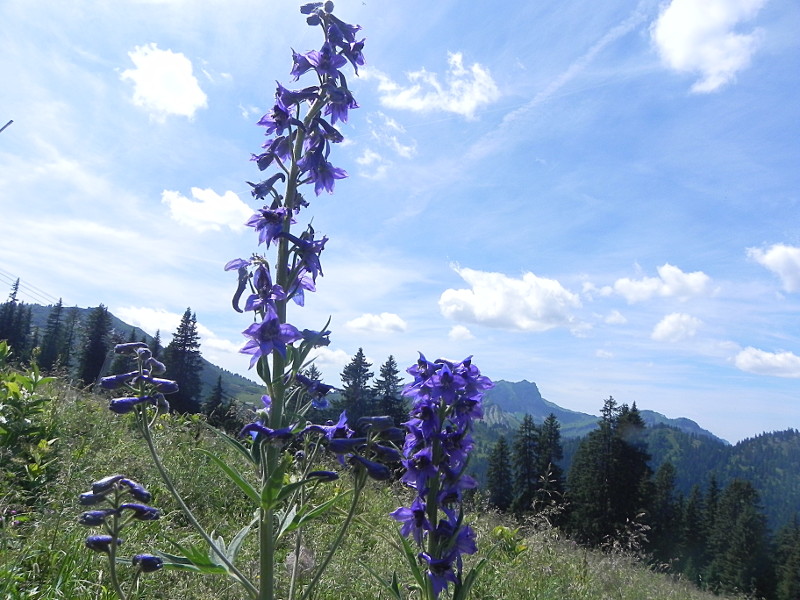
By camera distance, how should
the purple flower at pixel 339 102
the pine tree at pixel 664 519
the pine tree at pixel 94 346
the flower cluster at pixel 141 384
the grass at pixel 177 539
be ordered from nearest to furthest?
the flower cluster at pixel 141 384
the purple flower at pixel 339 102
the grass at pixel 177 539
the pine tree at pixel 664 519
the pine tree at pixel 94 346

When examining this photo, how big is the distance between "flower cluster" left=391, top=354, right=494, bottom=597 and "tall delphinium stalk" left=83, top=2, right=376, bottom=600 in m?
0.48

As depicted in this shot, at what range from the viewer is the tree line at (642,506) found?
47.7 meters

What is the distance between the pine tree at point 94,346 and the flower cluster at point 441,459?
64.0 metres

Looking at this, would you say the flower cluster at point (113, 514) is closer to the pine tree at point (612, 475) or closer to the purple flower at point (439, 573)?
the purple flower at point (439, 573)

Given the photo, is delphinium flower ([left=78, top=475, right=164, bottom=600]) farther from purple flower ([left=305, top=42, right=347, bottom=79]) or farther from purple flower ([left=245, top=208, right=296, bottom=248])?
purple flower ([left=305, top=42, right=347, bottom=79])

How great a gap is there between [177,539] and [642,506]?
51586 mm

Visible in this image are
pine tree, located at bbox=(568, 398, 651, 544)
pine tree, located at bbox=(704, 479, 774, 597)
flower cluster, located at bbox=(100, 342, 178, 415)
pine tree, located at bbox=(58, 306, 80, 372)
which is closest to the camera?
flower cluster, located at bbox=(100, 342, 178, 415)

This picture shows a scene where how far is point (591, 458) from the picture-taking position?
4997cm

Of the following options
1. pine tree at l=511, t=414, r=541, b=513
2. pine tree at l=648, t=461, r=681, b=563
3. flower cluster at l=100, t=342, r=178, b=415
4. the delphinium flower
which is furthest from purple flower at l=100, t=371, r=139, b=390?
pine tree at l=648, t=461, r=681, b=563

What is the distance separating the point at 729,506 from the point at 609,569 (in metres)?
69.3

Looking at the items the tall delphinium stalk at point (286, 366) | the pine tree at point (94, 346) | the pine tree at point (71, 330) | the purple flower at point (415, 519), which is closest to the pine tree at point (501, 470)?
the pine tree at point (94, 346)

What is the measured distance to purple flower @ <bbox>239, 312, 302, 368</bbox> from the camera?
228 cm

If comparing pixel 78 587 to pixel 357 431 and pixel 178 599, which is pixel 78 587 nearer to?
pixel 178 599

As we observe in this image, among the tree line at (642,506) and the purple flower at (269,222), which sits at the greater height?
the purple flower at (269,222)
